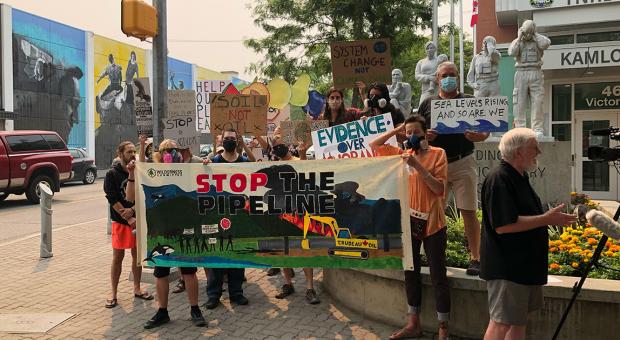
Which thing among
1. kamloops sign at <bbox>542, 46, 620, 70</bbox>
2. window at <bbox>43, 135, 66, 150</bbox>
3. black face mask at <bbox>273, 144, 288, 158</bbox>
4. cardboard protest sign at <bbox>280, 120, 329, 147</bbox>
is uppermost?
kamloops sign at <bbox>542, 46, 620, 70</bbox>

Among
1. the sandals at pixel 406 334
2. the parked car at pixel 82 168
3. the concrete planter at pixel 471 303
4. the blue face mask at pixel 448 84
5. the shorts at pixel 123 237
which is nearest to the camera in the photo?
the concrete planter at pixel 471 303

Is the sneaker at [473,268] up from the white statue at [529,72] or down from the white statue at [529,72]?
down

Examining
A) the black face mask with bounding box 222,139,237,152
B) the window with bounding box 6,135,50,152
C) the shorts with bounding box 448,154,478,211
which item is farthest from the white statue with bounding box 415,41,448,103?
the window with bounding box 6,135,50,152

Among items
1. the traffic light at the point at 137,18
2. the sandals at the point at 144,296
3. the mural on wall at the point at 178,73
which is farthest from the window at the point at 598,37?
the mural on wall at the point at 178,73

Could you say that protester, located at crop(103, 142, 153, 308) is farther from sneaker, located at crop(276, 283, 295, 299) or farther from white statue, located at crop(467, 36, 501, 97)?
white statue, located at crop(467, 36, 501, 97)

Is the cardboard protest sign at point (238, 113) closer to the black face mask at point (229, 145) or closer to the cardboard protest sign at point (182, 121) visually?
the cardboard protest sign at point (182, 121)

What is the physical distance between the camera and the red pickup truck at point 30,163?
1582 cm

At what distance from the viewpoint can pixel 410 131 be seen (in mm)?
4473

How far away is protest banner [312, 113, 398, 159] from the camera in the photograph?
17.0 feet

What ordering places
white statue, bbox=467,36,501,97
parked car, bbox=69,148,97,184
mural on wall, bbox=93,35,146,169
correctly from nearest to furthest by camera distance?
white statue, bbox=467,36,501,97
parked car, bbox=69,148,97,184
mural on wall, bbox=93,35,146,169

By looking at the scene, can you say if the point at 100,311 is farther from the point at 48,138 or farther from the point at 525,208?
the point at 48,138

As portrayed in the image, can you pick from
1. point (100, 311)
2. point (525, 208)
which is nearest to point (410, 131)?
point (525, 208)

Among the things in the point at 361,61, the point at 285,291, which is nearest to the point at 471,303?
the point at 285,291

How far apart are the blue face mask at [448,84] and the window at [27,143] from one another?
15051 mm
